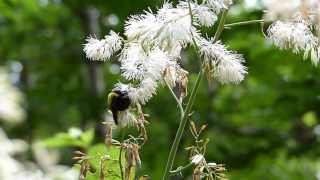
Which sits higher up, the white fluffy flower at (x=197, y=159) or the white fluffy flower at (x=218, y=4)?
the white fluffy flower at (x=218, y=4)

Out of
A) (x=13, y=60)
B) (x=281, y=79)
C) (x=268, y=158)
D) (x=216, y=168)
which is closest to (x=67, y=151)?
(x=13, y=60)

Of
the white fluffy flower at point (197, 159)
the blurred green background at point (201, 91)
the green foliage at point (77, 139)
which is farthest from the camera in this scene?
the blurred green background at point (201, 91)

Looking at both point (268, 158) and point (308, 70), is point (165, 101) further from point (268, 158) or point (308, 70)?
point (308, 70)

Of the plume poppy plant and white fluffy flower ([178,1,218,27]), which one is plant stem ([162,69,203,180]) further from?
white fluffy flower ([178,1,218,27])

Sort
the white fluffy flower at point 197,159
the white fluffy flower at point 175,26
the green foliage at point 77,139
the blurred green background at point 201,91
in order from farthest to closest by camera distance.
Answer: the blurred green background at point 201,91
the green foliage at point 77,139
the white fluffy flower at point 197,159
the white fluffy flower at point 175,26

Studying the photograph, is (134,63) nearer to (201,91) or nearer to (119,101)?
(119,101)

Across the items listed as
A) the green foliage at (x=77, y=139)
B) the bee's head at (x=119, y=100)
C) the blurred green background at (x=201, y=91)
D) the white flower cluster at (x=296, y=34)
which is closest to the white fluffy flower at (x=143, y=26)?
the bee's head at (x=119, y=100)

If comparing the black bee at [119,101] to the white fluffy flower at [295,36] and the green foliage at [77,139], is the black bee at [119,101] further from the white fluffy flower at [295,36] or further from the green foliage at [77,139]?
the green foliage at [77,139]
